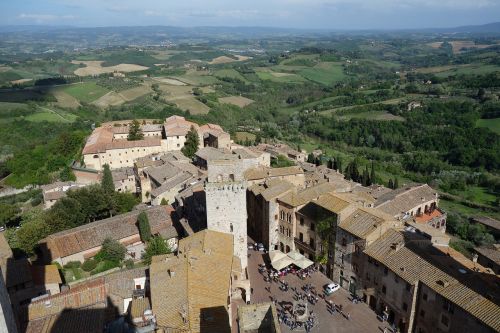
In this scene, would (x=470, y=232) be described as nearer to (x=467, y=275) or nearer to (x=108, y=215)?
(x=467, y=275)

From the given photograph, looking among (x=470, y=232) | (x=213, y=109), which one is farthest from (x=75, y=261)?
(x=213, y=109)

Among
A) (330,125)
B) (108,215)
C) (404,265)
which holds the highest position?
(404,265)

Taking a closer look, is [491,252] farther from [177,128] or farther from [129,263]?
[177,128]

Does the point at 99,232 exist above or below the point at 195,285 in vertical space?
below

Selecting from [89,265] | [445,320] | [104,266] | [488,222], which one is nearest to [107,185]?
[89,265]

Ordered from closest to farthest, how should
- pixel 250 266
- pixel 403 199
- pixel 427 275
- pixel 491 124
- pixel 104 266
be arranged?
pixel 427 275
pixel 250 266
pixel 104 266
pixel 403 199
pixel 491 124

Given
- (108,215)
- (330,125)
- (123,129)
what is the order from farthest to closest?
(330,125) < (123,129) < (108,215)

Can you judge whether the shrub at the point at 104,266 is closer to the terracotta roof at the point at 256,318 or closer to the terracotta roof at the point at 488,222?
the terracotta roof at the point at 256,318

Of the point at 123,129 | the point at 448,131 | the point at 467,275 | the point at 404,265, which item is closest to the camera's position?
the point at 467,275
